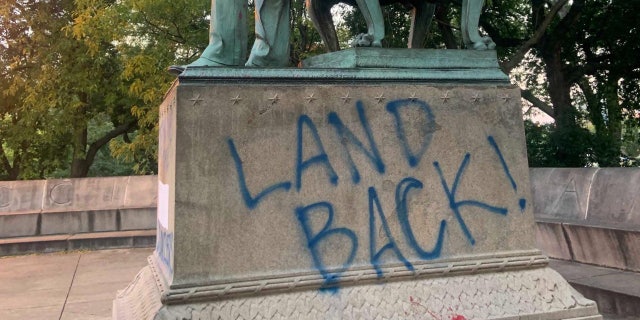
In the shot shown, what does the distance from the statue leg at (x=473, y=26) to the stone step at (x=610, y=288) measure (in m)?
2.53

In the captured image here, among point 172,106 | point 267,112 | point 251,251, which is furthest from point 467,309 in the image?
point 172,106

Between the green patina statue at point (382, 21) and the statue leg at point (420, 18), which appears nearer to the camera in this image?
the green patina statue at point (382, 21)

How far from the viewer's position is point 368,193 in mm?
3545

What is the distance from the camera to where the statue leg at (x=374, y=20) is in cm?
384

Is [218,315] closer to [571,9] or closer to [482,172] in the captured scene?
[482,172]

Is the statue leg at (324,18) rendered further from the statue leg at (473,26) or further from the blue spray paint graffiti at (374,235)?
the blue spray paint graffiti at (374,235)

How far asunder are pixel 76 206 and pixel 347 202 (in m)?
8.78

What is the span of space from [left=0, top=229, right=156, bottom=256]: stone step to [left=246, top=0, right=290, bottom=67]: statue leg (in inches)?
263

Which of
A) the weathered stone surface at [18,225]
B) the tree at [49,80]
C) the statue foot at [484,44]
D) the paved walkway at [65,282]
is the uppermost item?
the tree at [49,80]

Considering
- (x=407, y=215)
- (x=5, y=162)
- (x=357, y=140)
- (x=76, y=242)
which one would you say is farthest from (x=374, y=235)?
(x=5, y=162)

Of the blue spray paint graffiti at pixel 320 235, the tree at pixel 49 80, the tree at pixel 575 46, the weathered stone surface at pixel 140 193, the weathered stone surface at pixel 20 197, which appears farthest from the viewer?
the tree at pixel 49 80

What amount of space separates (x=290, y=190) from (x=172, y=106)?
0.95m

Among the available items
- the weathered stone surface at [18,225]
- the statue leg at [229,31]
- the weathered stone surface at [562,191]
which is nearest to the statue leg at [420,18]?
the statue leg at [229,31]

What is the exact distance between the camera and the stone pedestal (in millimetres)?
3234
